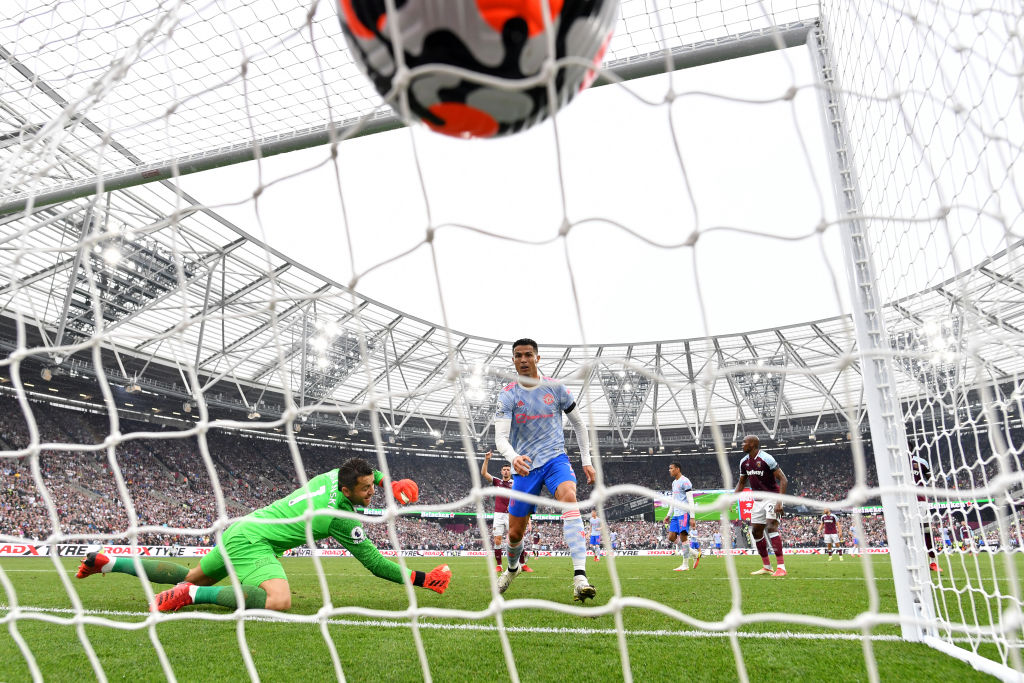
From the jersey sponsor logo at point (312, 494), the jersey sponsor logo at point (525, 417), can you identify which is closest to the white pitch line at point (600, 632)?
the jersey sponsor logo at point (312, 494)

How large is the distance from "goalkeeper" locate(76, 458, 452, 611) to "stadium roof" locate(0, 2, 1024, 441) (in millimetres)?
855

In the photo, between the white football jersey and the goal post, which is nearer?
the goal post

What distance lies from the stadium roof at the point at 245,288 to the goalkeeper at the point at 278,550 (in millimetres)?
855

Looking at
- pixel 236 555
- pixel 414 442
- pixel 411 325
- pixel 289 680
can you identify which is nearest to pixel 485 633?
pixel 289 680

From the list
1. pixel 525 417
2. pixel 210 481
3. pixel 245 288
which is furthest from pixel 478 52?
pixel 210 481

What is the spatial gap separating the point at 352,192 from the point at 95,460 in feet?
61.3

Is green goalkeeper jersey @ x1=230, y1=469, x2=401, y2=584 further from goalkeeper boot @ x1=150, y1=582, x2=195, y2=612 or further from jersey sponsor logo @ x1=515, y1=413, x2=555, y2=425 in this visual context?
jersey sponsor logo @ x1=515, y1=413, x2=555, y2=425

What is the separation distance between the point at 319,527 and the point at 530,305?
78.2 feet

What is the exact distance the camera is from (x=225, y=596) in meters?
3.64

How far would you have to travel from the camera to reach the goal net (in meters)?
2.17

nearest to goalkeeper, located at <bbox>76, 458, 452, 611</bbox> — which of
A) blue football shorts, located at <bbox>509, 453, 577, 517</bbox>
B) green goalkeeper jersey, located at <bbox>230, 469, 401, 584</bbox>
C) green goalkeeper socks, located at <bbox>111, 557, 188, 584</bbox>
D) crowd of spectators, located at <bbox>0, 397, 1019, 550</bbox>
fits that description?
green goalkeeper jersey, located at <bbox>230, 469, 401, 584</bbox>

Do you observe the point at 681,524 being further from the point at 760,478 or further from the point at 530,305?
the point at 530,305

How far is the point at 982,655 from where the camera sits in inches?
100

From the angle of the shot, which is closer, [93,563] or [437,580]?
[437,580]
